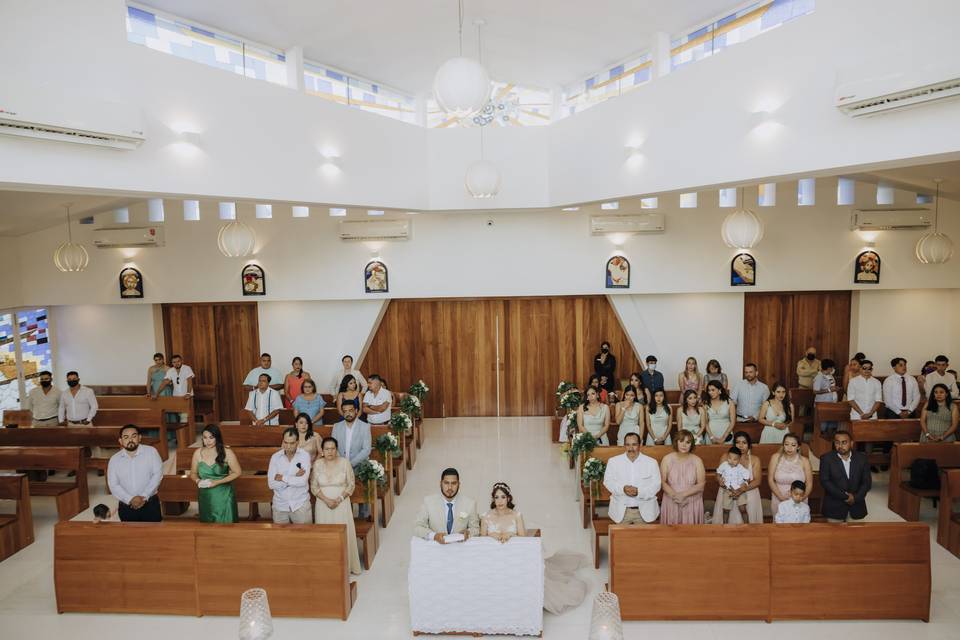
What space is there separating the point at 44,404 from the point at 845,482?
34.9ft

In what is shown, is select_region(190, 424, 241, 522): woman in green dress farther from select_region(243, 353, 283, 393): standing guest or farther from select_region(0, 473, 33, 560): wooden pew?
select_region(243, 353, 283, 393): standing guest

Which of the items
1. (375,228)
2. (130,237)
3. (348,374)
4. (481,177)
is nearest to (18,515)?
(348,374)

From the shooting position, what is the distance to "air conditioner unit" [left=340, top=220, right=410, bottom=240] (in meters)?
10.8

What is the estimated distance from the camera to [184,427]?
10211 mm

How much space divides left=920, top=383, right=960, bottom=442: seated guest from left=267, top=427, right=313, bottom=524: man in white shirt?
7557mm

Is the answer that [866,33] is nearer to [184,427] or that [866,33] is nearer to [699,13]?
[699,13]

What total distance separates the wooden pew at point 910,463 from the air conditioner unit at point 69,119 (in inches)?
350

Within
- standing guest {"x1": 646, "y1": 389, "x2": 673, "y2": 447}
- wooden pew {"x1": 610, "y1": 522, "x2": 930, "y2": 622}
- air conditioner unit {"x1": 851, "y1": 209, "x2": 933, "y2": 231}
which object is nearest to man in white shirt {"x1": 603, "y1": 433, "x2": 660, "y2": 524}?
wooden pew {"x1": 610, "y1": 522, "x2": 930, "y2": 622}

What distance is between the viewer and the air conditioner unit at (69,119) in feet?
14.9

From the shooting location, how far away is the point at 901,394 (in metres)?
8.96

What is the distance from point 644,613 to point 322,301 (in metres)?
8.27

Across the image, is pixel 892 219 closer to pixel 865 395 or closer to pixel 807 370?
pixel 807 370

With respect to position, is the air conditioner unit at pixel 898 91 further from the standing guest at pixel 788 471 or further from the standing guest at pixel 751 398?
the standing guest at pixel 751 398

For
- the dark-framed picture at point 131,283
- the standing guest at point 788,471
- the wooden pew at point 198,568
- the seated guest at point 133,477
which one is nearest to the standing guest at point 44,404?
the dark-framed picture at point 131,283
